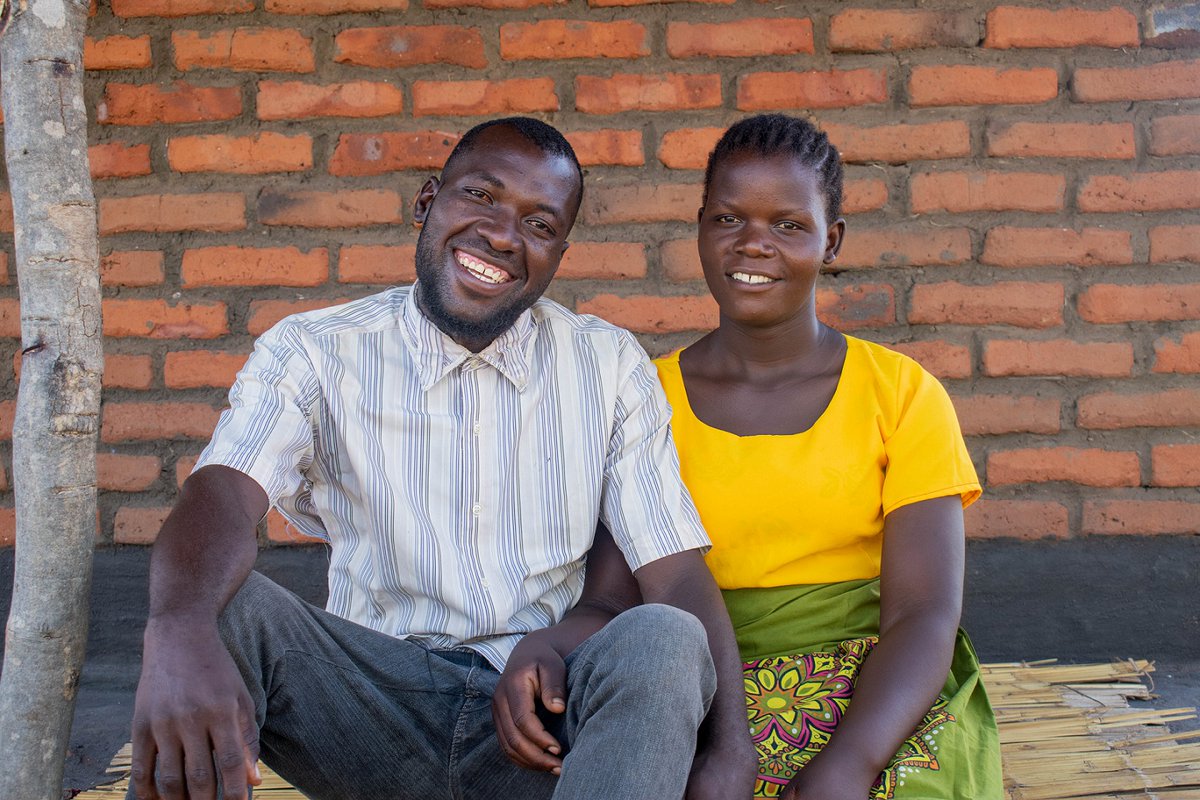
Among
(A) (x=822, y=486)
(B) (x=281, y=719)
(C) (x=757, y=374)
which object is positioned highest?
(C) (x=757, y=374)

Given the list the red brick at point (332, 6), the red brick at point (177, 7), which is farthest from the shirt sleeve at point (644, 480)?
the red brick at point (177, 7)

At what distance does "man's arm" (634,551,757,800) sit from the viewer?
1.72m

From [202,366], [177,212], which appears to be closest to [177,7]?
[177,212]

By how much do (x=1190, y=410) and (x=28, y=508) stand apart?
265 centimetres

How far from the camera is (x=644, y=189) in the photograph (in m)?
2.98

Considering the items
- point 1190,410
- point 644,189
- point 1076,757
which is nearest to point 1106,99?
point 1190,410

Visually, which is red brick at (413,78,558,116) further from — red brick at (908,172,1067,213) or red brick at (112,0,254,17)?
red brick at (908,172,1067,213)

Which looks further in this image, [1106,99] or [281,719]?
[1106,99]

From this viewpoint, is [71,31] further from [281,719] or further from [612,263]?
[612,263]

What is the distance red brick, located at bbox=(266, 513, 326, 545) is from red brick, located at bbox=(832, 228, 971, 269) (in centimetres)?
156

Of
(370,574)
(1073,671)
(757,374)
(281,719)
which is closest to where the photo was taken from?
(281,719)

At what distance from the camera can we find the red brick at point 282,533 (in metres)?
3.04

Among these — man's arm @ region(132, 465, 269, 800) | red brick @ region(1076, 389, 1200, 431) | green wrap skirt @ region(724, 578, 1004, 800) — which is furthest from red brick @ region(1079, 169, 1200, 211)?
man's arm @ region(132, 465, 269, 800)

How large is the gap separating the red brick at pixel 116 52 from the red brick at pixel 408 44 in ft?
1.65
